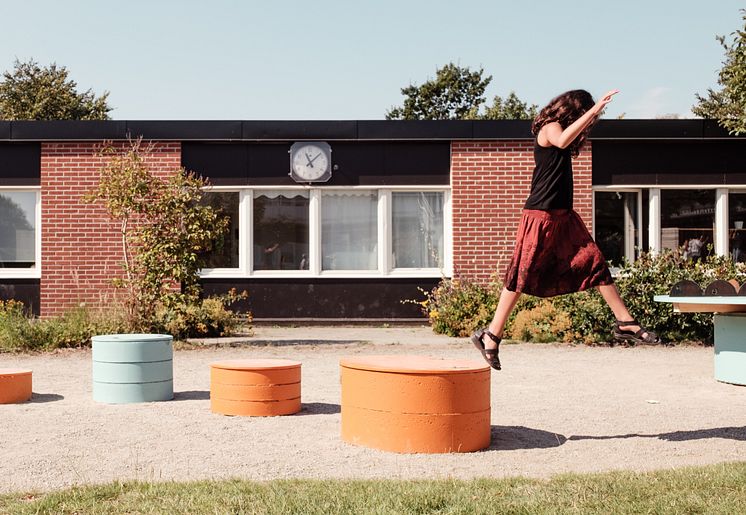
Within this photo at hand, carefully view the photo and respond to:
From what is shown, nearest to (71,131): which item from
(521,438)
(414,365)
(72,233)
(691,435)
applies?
(72,233)

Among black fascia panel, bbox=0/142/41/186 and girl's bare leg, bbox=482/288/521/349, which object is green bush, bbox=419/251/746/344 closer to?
girl's bare leg, bbox=482/288/521/349

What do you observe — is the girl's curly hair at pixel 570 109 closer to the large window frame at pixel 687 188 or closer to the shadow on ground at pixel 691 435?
the shadow on ground at pixel 691 435

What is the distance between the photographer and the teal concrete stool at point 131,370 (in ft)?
28.3

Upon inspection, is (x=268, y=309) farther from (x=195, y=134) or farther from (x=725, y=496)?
(x=725, y=496)

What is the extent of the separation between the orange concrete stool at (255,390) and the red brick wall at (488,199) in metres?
9.37

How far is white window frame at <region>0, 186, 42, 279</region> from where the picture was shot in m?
17.3

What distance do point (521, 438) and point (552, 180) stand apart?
1923 millimetres

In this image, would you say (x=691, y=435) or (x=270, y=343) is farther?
(x=270, y=343)

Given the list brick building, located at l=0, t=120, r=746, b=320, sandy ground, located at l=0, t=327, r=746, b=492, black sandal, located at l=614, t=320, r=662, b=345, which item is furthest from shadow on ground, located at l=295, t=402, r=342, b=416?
brick building, located at l=0, t=120, r=746, b=320

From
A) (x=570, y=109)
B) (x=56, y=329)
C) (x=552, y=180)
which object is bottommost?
(x=56, y=329)

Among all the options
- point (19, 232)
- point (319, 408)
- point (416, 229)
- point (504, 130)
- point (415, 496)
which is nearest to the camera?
point (415, 496)

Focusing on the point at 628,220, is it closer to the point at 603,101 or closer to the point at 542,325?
the point at 542,325

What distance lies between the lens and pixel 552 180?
6270mm

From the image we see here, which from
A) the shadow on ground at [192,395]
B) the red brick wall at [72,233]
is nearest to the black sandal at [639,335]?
the shadow on ground at [192,395]
